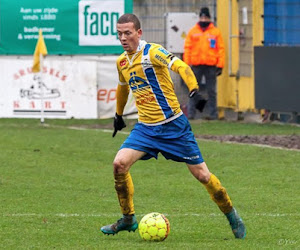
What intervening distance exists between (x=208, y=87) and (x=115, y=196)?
32.3 feet

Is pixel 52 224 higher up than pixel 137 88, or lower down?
lower down

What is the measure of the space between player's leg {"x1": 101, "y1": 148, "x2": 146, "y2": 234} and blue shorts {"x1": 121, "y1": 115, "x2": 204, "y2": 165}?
8 centimetres

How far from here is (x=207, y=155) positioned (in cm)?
1498

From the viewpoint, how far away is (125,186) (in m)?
8.51

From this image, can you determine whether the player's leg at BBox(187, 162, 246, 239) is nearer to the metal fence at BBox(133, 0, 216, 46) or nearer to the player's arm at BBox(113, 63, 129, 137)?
the player's arm at BBox(113, 63, 129, 137)

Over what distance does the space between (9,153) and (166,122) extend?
23.3 ft

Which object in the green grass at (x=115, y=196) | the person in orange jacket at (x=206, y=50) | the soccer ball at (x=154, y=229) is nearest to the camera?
the soccer ball at (x=154, y=229)

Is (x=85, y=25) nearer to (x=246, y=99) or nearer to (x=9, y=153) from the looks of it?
(x=246, y=99)

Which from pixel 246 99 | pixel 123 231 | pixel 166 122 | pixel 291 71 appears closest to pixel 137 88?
pixel 166 122

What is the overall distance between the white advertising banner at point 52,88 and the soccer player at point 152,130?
12.6 m

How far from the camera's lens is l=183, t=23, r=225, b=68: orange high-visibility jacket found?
20.5 m

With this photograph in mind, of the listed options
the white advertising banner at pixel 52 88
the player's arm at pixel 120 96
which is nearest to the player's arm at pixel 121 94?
the player's arm at pixel 120 96

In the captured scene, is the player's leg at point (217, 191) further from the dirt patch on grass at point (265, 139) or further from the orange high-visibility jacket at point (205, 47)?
the orange high-visibility jacket at point (205, 47)

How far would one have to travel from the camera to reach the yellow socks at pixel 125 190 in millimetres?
8461
